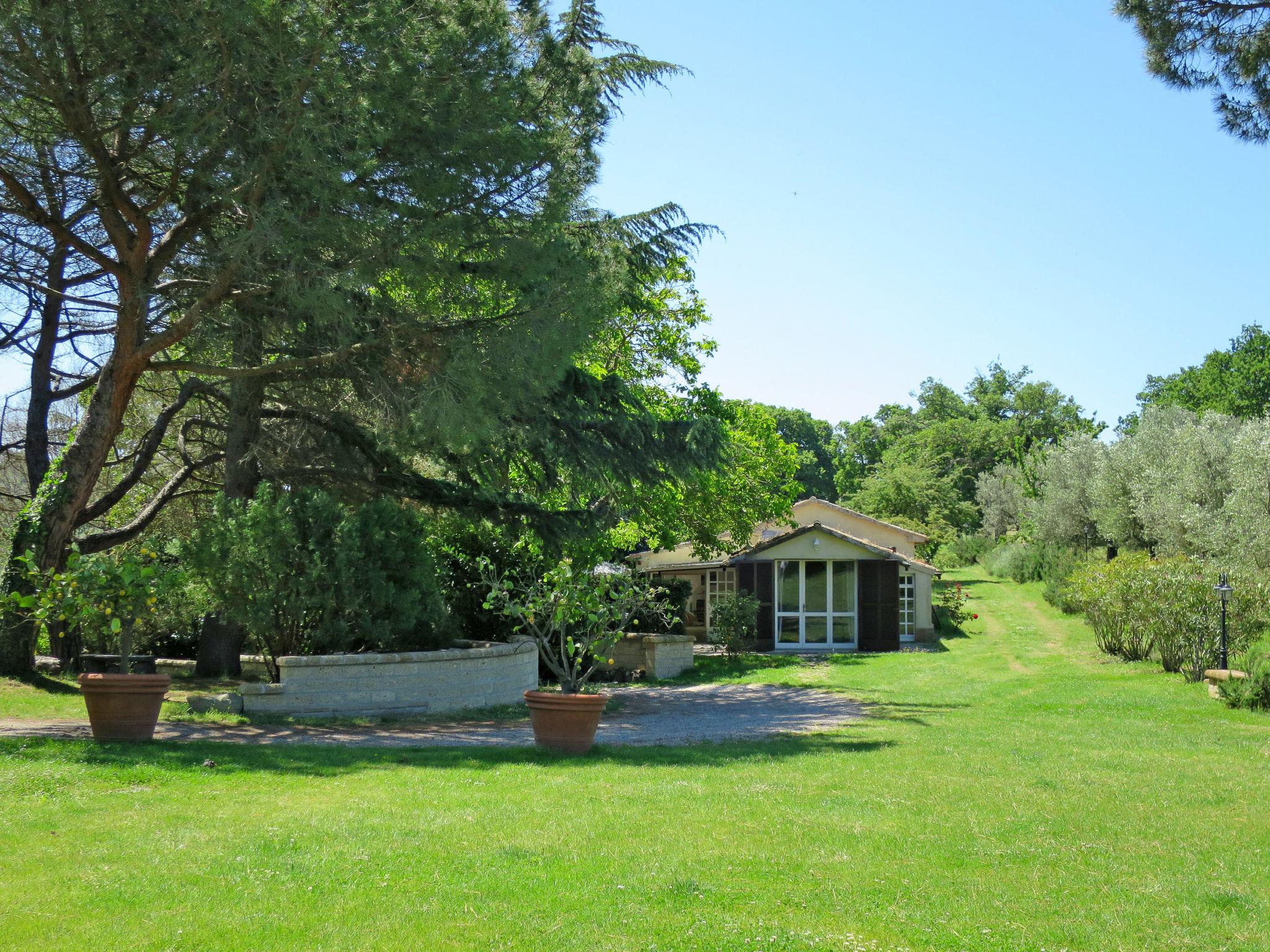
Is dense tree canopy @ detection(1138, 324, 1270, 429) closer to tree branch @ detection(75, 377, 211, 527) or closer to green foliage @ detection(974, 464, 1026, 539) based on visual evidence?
green foliage @ detection(974, 464, 1026, 539)

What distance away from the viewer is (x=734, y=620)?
1053 inches

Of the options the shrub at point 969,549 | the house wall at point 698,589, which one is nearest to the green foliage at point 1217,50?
the house wall at point 698,589

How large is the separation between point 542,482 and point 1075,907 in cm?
1275

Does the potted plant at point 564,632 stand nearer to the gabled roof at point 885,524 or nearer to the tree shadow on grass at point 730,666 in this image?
the tree shadow on grass at point 730,666

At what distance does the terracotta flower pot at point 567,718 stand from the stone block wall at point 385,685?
12.5 feet

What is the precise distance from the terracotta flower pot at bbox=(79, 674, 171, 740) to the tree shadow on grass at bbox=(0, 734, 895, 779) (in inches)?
8.6

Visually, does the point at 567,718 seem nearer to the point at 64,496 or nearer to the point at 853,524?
the point at 64,496

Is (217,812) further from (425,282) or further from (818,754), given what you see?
(425,282)

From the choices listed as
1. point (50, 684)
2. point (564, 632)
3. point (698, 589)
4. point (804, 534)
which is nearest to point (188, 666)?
point (50, 684)

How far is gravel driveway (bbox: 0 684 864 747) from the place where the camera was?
1066 centimetres

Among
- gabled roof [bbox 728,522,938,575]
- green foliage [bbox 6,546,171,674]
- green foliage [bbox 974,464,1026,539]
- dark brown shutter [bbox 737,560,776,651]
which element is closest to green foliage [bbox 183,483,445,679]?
green foliage [bbox 6,546,171,674]

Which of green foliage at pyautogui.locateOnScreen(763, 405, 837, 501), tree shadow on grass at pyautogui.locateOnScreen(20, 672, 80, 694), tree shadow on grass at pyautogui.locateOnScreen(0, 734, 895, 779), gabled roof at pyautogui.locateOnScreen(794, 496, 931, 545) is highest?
green foliage at pyautogui.locateOnScreen(763, 405, 837, 501)

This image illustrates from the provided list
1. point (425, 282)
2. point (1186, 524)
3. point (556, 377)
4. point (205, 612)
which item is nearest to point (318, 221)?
point (425, 282)

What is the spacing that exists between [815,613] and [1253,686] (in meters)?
15.8
